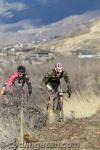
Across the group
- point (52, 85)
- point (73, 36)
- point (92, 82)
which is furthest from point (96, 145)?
point (73, 36)

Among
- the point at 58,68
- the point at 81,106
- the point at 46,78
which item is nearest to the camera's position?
the point at 58,68

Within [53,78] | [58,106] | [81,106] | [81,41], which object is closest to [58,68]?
[53,78]

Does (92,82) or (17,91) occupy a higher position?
(17,91)

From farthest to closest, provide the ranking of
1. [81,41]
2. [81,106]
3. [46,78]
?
[81,41] → [81,106] → [46,78]

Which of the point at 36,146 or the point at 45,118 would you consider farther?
the point at 45,118

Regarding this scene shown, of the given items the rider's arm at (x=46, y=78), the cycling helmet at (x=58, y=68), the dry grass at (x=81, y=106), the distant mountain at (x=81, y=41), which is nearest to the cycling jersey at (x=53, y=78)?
the rider's arm at (x=46, y=78)

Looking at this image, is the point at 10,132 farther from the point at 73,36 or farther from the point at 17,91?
the point at 73,36

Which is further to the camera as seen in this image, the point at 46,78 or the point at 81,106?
the point at 81,106

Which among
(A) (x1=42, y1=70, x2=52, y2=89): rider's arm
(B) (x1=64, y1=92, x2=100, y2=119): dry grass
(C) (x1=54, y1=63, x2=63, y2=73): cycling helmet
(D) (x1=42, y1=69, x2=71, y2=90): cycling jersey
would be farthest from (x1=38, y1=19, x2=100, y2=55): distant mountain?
(C) (x1=54, y1=63, x2=63, y2=73): cycling helmet

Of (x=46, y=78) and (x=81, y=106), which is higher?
(x=46, y=78)

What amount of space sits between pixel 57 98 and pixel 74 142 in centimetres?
475

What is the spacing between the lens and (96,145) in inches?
414

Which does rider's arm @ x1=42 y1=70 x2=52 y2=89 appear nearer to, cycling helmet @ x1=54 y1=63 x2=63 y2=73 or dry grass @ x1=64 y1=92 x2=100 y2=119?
cycling helmet @ x1=54 y1=63 x2=63 y2=73

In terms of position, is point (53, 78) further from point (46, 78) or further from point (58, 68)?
point (58, 68)
